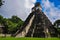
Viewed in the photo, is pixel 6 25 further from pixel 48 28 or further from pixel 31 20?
pixel 48 28

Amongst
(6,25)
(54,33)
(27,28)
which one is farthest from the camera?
(6,25)

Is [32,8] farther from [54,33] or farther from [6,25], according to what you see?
[6,25]

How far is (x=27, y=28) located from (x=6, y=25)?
25.3 meters

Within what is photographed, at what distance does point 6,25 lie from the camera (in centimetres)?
10419

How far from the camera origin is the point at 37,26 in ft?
265

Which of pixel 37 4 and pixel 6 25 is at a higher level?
pixel 37 4

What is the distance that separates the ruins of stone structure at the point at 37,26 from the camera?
77.9m

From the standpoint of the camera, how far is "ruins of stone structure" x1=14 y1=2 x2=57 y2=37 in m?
77.9

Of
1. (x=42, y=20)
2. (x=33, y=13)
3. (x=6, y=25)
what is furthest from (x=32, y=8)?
(x=6, y=25)

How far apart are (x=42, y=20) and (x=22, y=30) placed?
29.4 ft

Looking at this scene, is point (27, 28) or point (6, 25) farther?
point (6, 25)

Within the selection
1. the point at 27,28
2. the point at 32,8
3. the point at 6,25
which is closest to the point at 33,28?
the point at 27,28

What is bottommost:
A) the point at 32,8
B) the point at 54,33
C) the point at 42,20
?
the point at 54,33

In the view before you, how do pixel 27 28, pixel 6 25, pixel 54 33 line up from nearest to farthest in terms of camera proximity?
pixel 54 33
pixel 27 28
pixel 6 25
